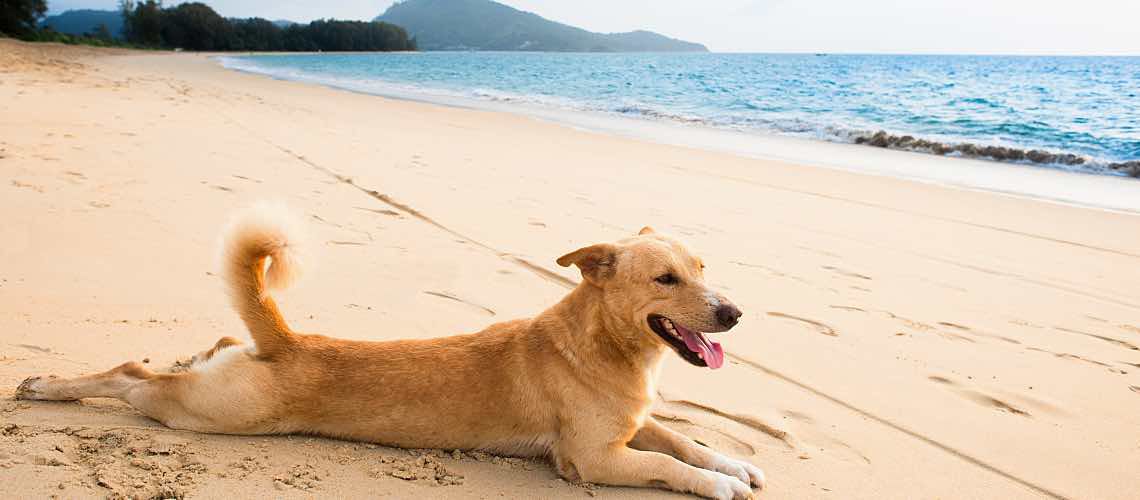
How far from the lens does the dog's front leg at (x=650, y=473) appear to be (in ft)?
10.8

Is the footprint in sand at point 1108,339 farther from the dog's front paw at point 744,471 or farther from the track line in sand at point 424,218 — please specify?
the track line in sand at point 424,218

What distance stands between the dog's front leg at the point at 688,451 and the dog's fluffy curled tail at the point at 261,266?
179 cm

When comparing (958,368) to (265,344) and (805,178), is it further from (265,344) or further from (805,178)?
(805,178)

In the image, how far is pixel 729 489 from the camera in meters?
3.25

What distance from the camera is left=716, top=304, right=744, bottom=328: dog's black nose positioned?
129 inches

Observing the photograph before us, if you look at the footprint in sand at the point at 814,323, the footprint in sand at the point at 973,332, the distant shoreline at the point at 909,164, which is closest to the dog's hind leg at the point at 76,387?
the footprint in sand at the point at 814,323

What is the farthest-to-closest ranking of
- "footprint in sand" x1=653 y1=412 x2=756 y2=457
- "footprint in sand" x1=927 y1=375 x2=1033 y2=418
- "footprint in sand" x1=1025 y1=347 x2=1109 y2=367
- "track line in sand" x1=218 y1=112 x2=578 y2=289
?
1. "track line in sand" x1=218 y1=112 x2=578 y2=289
2. "footprint in sand" x1=1025 y1=347 x2=1109 y2=367
3. "footprint in sand" x1=927 y1=375 x2=1033 y2=418
4. "footprint in sand" x1=653 y1=412 x2=756 y2=457

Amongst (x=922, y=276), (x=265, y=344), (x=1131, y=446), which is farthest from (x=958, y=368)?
(x=265, y=344)

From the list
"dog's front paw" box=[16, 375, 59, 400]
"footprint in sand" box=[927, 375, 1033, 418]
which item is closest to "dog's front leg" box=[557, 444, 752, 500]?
"footprint in sand" box=[927, 375, 1033, 418]

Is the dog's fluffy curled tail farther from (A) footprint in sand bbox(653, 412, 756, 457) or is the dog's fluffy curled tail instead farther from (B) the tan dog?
(A) footprint in sand bbox(653, 412, 756, 457)

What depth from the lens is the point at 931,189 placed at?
11547 millimetres

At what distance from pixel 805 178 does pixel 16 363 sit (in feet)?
35.4

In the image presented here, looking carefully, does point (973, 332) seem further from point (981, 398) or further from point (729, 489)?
point (729, 489)

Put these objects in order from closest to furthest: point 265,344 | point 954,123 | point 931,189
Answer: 1. point 265,344
2. point 931,189
3. point 954,123
